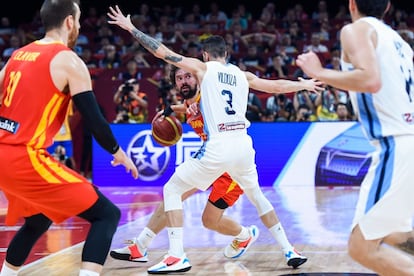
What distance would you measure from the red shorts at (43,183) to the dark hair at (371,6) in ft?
5.82

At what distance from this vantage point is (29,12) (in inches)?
888

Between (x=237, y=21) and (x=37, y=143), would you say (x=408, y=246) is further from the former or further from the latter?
(x=237, y=21)

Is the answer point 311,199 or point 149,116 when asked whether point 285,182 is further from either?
point 149,116

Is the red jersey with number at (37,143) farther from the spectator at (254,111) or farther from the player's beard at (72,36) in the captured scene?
the spectator at (254,111)

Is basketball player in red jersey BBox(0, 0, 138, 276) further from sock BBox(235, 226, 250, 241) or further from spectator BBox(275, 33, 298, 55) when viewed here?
spectator BBox(275, 33, 298, 55)

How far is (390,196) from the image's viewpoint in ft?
12.8

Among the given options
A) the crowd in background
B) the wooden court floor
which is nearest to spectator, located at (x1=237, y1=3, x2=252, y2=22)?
the crowd in background

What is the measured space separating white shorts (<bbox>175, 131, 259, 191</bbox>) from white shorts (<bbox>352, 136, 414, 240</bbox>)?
7.13 feet

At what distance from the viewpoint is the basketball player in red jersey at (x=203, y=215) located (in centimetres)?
647

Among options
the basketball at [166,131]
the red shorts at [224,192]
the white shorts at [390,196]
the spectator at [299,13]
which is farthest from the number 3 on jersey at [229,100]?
the spectator at [299,13]

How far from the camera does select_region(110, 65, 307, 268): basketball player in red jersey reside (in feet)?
21.2

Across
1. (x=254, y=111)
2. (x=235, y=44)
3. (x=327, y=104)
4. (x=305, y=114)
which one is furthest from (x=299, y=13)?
(x=254, y=111)

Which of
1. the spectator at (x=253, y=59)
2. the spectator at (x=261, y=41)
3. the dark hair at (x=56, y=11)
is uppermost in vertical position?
the spectator at (x=261, y=41)

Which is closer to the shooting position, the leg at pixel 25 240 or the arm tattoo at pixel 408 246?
the arm tattoo at pixel 408 246
